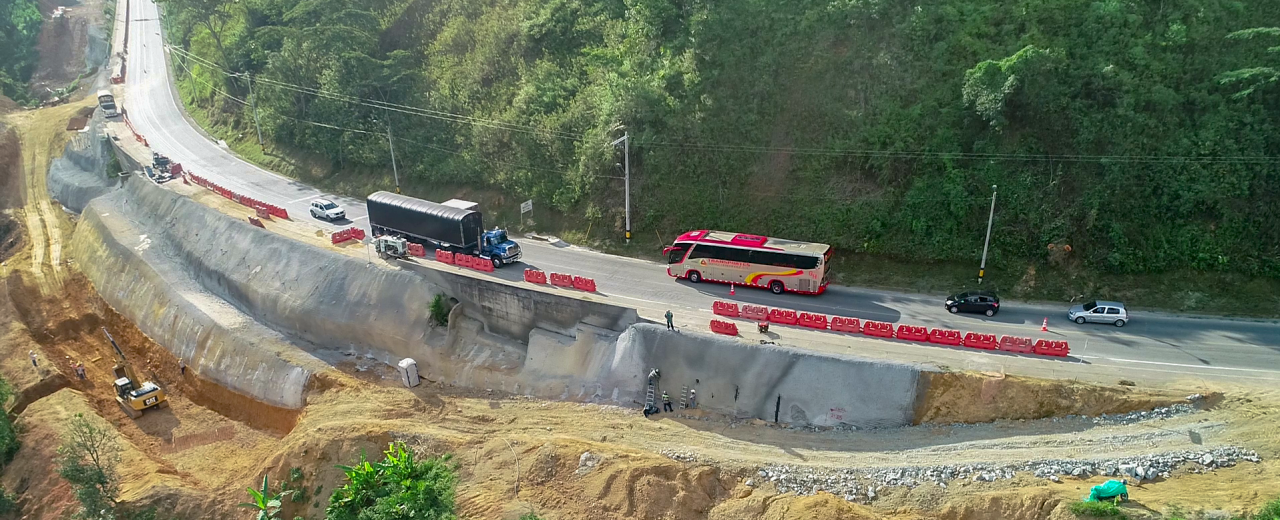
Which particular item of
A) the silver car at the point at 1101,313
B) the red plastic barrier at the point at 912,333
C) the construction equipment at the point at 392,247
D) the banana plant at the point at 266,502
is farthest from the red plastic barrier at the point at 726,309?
the banana plant at the point at 266,502

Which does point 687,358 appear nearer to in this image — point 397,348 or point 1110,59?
point 397,348

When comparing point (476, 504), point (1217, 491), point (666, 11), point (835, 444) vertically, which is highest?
point (666, 11)

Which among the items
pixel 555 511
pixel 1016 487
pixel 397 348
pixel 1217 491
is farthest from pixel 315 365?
pixel 1217 491

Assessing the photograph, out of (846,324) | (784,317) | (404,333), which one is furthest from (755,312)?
(404,333)

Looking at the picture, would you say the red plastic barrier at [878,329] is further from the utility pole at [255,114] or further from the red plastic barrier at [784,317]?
the utility pole at [255,114]

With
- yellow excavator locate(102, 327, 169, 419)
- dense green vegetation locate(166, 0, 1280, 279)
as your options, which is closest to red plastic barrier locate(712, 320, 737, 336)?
dense green vegetation locate(166, 0, 1280, 279)

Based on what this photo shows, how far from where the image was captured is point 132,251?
4978 centimetres

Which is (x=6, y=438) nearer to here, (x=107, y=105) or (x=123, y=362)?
(x=123, y=362)

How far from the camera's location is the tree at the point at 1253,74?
32.3 meters

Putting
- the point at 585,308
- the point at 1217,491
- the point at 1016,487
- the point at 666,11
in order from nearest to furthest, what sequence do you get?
the point at 1217,491, the point at 1016,487, the point at 585,308, the point at 666,11

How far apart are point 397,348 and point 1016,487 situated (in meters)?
31.1

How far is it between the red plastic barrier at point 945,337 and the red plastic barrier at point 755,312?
24.1 feet

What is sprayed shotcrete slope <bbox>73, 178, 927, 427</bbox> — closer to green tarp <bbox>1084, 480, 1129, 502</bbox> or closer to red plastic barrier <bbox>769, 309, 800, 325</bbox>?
red plastic barrier <bbox>769, 309, 800, 325</bbox>

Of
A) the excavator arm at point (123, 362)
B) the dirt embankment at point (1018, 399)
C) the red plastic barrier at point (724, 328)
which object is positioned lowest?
the excavator arm at point (123, 362)
